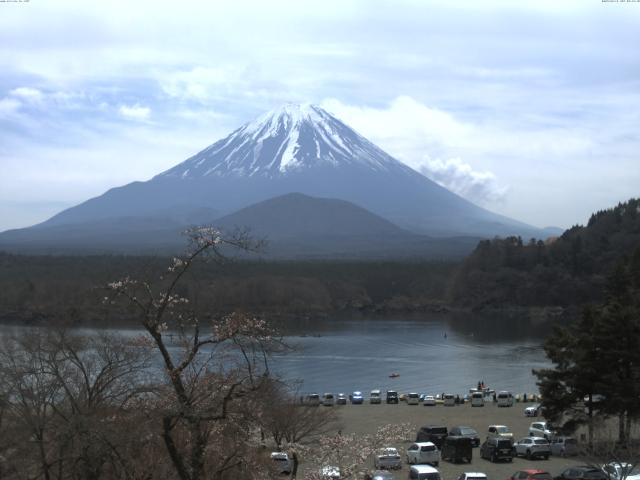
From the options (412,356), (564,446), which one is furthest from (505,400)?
(412,356)

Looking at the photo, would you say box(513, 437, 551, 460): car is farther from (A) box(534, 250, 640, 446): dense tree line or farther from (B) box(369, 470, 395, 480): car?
(B) box(369, 470, 395, 480): car

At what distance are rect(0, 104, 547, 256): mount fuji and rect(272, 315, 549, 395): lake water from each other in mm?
114104

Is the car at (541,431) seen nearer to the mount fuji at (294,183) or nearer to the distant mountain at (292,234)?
the distant mountain at (292,234)

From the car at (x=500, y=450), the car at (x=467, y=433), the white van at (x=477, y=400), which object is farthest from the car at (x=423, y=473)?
the white van at (x=477, y=400)

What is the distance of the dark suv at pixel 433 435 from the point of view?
49.8 feet

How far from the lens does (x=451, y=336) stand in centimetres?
4072

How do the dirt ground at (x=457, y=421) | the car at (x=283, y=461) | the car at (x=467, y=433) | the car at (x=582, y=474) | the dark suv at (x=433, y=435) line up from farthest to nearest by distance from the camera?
the car at (x=467, y=433) < the dark suv at (x=433, y=435) < the dirt ground at (x=457, y=421) < the car at (x=283, y=461) < the car at (x=582, y=474)

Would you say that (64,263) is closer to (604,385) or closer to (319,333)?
(319,333)

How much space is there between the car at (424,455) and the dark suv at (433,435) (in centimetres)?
171

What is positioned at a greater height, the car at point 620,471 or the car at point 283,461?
the car at point 620,471

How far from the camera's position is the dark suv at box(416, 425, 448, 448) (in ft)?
49.8

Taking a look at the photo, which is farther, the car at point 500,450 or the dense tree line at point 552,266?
the dense tree line at point 552,266

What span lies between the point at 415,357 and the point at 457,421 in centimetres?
1415

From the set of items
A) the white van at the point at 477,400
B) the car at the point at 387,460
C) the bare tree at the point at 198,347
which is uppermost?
the bare tree at the point at 198,347
